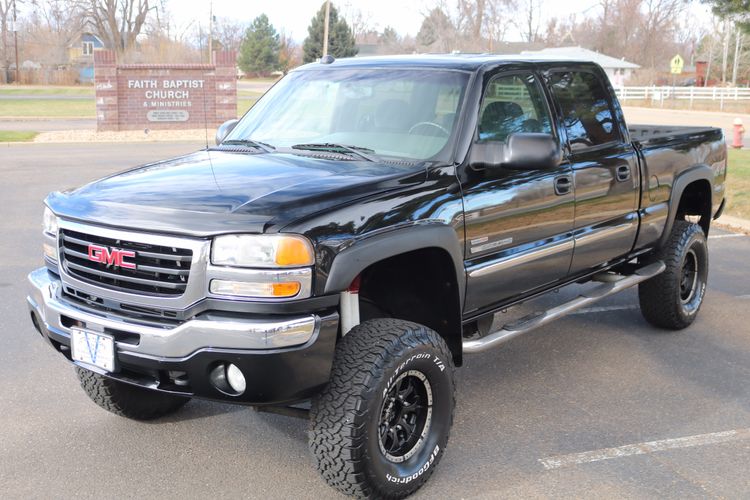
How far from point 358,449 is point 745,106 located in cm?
4475

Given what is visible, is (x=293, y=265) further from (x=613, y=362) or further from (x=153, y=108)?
(x=153, y=108)

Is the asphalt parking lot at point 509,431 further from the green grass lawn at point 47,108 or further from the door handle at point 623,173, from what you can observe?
the green grass lawn at point 47,108

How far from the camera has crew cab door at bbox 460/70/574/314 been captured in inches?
161

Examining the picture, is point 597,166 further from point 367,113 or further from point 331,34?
point 331,34

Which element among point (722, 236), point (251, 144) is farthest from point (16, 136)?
point (251, 144)

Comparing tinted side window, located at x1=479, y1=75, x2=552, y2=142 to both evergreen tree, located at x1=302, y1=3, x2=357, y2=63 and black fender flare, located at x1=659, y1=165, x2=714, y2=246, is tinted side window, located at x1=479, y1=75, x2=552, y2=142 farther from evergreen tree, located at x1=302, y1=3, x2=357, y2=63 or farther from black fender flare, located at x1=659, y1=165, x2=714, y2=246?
evergreen tree, located at x1=302, y1=3, x2=357, y2=63

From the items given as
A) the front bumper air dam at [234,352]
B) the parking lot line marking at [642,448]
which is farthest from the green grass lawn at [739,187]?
A: the front bumper air dam at [234,352]

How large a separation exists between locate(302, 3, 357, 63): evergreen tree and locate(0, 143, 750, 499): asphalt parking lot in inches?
2515

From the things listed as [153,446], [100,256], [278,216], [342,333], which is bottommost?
[153,446]

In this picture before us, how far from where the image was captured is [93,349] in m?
3.45

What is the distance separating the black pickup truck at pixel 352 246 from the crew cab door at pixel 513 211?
1 cm

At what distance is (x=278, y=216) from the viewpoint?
322 centimetres

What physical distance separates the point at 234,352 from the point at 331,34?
66646 millimetres

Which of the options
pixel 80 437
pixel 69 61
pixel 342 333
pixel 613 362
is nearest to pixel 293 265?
pixel 342 333
